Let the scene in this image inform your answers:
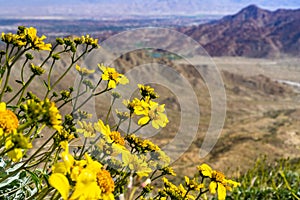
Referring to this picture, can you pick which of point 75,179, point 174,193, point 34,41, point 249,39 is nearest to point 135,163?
point 174,193

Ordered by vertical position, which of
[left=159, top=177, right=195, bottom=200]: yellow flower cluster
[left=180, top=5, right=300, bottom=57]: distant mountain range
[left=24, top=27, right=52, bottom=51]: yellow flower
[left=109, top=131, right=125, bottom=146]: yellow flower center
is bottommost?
[left=180, top=5, right=300, bottom=57]: distant mountain range

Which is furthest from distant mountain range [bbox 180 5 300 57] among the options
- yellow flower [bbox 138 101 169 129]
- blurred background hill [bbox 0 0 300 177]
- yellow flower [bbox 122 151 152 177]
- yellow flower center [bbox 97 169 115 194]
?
yellow flower center [bbox 97 169 115 194]

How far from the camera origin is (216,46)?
428 ft

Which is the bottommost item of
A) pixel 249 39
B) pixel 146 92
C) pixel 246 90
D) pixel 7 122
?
pixel 249 39

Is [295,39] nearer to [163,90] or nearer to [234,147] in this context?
[163,90]

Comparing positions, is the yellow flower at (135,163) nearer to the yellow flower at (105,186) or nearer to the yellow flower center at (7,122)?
the yellow flower at (105,186)

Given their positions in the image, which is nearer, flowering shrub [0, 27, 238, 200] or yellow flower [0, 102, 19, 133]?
flowering shrub [0, 27, 238, 200]

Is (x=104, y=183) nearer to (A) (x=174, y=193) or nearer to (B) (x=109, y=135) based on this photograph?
(B) (x=109, y=135)

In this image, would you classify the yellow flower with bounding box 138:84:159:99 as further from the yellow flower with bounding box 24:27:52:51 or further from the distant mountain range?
the distant mountain range

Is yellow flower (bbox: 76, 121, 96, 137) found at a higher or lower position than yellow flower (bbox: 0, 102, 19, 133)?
lower

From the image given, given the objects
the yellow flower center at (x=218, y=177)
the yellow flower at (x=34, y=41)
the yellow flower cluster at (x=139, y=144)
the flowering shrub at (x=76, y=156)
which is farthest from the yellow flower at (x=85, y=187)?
the yellow flower at (x=34, y=41)

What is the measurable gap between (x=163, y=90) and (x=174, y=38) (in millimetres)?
83547

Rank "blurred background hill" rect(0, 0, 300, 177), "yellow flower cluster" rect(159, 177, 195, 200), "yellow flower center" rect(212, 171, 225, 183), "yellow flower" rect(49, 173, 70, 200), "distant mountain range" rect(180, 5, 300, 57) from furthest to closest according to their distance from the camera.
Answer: "distant mountain range" rect(180, 5, 300, 57) < "blurred background hill" rect(0, 0, 300, 177) < "yellow flower center" rect(212, 171, 225, 183) < "yellow flower cluster" rect(159, 177, 195, 200) < "yellow flower" rect(49, 173, 70, 200)

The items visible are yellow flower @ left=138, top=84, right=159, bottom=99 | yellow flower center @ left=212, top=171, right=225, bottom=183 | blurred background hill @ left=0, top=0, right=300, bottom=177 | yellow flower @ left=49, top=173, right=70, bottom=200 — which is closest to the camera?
yellow flower @ left=49, top=173, right=70, bottom=200
